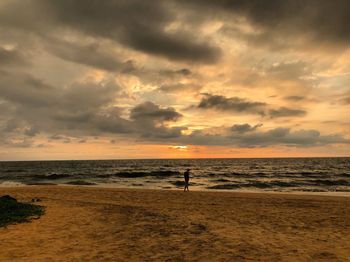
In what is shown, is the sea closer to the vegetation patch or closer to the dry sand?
the dry sand

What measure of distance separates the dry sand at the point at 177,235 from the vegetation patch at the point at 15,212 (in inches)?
23.2

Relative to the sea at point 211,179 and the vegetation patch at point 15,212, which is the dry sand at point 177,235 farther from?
the sea at point 211,179

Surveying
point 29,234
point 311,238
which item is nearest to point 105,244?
point 29,234

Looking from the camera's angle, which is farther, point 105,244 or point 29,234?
point 29,234

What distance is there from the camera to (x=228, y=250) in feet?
30.5

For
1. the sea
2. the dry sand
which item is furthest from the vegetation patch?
the sea

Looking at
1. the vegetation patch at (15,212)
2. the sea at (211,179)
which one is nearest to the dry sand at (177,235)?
the vegetation patch at (15,212)

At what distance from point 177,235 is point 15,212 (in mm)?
8150

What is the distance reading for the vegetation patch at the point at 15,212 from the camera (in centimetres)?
1327

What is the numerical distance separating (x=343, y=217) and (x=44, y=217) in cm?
1443

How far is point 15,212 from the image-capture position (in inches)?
565

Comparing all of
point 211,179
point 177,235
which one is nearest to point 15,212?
point 177,235

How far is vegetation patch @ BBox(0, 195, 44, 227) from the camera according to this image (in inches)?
523

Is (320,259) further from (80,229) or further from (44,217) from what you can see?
(44,217)
